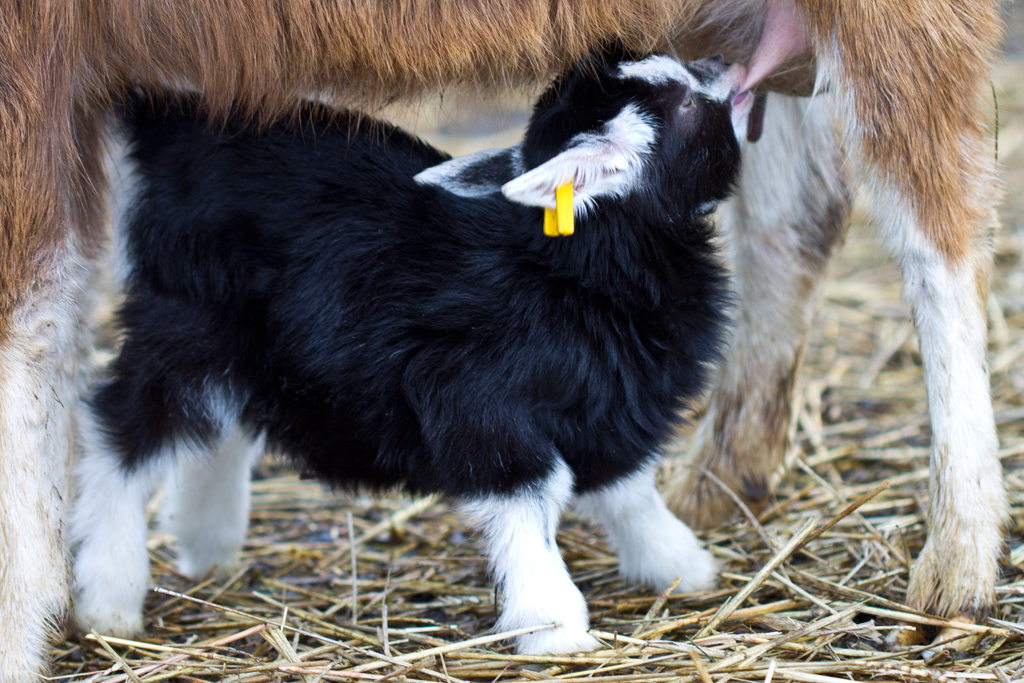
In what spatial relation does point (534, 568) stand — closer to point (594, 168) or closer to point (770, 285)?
point (594, 168)

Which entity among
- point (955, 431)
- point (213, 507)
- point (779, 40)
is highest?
point (779, 40)

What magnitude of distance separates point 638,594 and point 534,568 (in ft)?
2.40

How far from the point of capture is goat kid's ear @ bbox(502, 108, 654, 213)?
92.3 inches

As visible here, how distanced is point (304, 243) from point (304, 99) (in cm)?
45

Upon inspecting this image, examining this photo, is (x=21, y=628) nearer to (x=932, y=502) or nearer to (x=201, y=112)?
(x=201, y=112)

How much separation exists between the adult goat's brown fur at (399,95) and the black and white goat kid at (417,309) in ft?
0.54

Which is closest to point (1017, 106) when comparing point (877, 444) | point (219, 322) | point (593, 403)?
point (877, 444)

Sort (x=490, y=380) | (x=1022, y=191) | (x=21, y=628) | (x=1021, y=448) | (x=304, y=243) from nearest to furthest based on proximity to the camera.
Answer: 1. (x=21, y=628)
2. (x=490, y=380)
3. (x=304, y=243)
4. (x=1021, y=448)
5. (x=1022, y=191)

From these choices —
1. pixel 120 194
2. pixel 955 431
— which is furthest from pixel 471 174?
pixel 955 431

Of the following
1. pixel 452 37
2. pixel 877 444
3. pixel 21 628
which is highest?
pixel 452 37

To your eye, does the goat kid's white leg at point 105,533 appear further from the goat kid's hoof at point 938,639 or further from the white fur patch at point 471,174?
the goat kid's hoof at point 938,639

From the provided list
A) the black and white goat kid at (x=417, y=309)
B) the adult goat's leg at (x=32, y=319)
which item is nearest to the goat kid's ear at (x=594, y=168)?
the black and white goat kid at (x=417, y=309)

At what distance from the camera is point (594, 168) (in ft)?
8.22

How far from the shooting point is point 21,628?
2393mm
